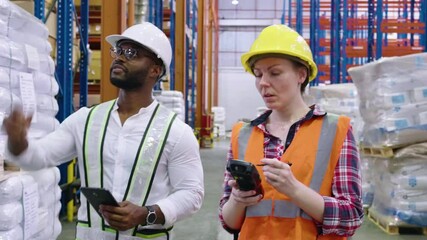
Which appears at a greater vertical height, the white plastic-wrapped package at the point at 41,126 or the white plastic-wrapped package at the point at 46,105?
the white plastic-wrapped package at the point at 46,105

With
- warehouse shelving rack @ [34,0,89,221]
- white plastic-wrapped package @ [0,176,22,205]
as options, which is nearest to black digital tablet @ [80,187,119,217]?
white plastic-wrapped package @ [0,176,22,205]

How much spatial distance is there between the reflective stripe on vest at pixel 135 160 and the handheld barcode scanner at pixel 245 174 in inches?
23.6

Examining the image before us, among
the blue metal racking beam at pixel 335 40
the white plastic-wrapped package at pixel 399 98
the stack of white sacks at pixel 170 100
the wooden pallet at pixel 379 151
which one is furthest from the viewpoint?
the blue metal racking beam at pixel 335 40

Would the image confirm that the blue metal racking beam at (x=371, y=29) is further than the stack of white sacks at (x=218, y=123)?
No

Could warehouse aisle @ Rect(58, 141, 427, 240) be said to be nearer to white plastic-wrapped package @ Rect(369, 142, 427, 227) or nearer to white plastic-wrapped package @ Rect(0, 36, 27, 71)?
white plastic-wrapped package @ Rect(369, 142, 427, 227)

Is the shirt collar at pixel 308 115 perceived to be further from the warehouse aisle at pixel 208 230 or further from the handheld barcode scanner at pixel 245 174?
the warehouse aisle at pixel 208 230

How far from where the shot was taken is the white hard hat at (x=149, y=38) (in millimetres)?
2359

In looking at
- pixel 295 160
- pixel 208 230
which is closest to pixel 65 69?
pixel 208 230

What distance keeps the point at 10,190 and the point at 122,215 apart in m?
1.42

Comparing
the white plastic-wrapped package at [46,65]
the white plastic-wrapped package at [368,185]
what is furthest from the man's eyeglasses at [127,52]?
the white plastic-wrapped package at [368,185]

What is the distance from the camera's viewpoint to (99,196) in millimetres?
1962

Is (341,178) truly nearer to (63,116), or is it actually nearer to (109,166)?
(109,166)

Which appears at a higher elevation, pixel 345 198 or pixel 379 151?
pixel 345 198

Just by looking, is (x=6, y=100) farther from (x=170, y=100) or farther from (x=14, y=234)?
(x=170, y=100)
